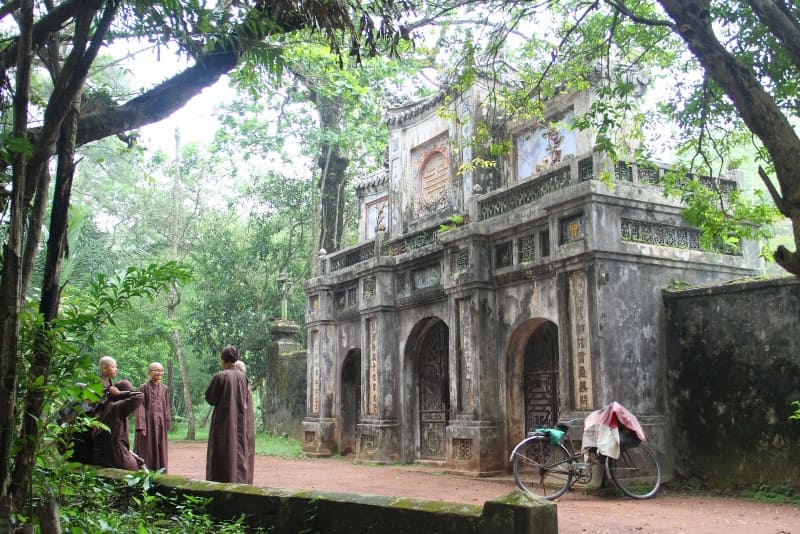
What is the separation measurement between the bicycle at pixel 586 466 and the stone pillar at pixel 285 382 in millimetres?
10527

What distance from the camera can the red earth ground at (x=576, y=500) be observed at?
746cm

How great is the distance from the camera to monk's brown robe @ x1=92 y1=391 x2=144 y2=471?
25.8ft

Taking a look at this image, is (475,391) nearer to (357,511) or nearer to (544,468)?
(544,468)

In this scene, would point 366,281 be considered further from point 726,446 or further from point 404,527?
point 404,527

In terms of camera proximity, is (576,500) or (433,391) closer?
(576,500)

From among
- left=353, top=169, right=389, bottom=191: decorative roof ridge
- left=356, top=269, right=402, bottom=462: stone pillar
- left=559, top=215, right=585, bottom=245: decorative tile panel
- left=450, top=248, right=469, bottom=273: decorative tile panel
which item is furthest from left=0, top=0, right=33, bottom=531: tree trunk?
left=353, top=169, right=389, bottom=191: decorative roof ridge

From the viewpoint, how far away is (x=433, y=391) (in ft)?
48.2

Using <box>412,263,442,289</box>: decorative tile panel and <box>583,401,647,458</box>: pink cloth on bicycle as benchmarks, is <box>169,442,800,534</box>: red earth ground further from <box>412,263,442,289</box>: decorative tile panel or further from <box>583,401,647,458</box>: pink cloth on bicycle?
<box>412,263,442,289</box>: decorative tile panel

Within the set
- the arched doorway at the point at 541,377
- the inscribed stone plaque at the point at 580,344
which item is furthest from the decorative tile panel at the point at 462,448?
the inscribed stone plaque at the point at 580,344

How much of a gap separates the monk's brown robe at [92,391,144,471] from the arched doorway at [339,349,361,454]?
29.5ft

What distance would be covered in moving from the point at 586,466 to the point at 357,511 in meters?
5.57

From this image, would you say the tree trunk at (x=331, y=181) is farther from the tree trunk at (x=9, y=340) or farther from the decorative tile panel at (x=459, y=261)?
the tree trunk at (x=9, y=340)

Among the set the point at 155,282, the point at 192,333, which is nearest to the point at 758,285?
the point at 155,282

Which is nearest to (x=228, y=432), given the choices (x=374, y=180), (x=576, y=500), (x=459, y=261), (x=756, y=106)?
(x=576, y=500)
